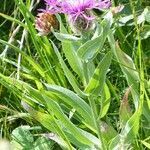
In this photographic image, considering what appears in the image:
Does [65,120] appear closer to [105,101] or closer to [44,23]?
[105,101]

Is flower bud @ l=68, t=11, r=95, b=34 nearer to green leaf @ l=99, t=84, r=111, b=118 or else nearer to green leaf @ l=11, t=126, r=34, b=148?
green leaf @ l=99, t=84, r=111, b=118

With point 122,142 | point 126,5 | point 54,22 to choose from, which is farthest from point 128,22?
point 122,142

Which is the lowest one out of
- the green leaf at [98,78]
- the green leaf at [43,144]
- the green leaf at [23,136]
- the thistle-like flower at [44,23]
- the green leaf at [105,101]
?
the green leaf at [43,144]

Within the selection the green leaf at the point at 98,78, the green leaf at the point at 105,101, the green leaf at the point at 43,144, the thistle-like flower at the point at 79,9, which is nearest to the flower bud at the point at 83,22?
the thistle-like flower at the point at 79,9

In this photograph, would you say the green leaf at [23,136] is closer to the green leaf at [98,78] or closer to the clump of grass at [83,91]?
the clump of grass at [83,91]

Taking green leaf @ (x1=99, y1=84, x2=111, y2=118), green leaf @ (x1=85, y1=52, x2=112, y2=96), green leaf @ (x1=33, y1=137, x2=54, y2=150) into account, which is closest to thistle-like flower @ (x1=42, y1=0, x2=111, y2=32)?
green leaf @ (x1=85, y1=52, x2=112, y2=96)

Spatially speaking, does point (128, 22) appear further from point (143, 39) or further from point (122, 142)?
point (122, 142)
